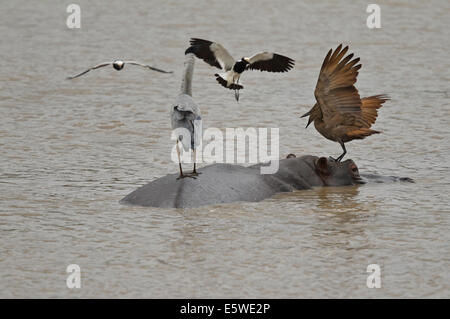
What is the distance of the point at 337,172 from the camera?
10906 mm

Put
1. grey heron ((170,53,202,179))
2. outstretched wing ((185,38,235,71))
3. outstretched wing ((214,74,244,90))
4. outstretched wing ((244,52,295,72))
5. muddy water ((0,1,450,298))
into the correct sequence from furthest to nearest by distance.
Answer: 1. outstretched wing ((244,52,295,72))
2. outstretched wing ((185,38,235,71))
3. outstretched wing ((214,74,244,90))
4. grey heron ((170,53,202,179))
5. muddy water ((0,1,450,298))

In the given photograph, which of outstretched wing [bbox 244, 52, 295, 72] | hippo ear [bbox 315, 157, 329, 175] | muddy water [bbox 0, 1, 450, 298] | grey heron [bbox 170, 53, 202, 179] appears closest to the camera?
muddy water [bbox 0, 1, 450, 298]

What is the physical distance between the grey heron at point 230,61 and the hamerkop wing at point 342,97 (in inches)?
17.1

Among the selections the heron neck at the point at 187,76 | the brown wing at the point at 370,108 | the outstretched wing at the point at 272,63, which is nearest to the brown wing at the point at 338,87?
the brown wing at the point at 370,108

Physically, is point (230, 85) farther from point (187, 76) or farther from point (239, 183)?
point (239, 183)

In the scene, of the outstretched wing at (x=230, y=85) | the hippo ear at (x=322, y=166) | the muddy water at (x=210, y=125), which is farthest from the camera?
the hippo ear at (x=322, y=166)

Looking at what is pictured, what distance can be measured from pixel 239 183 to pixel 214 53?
1356 millimetres

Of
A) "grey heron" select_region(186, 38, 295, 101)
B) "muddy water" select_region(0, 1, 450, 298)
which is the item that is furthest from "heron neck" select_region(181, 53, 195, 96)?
"muddy water" select_region(0, 1, 450, 298)

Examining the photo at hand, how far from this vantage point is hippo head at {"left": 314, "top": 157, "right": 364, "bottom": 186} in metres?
10.8

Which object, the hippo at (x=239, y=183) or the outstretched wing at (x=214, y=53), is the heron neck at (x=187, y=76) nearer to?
the outstretched wing at (x=214, y=53)

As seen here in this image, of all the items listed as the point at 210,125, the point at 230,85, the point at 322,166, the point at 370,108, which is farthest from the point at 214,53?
the point at 210,125

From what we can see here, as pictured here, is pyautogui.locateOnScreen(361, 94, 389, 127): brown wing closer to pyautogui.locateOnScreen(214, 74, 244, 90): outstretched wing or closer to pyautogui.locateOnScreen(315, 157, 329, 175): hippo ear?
pyautogui.locateOnScreen(315, 157, 329, 175): hippo ear

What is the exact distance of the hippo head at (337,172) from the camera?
10836 mm
